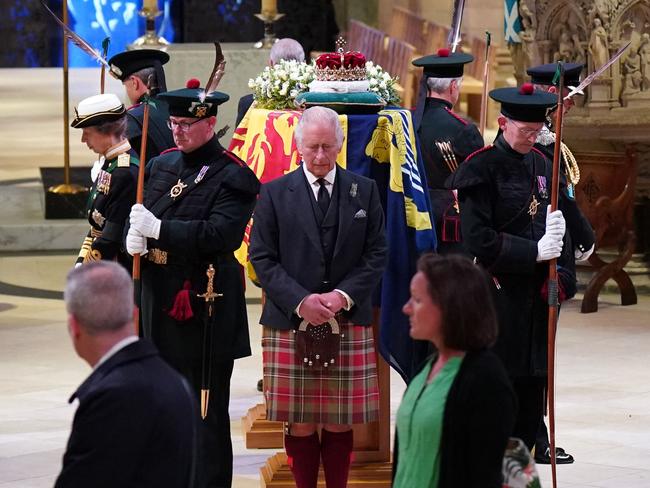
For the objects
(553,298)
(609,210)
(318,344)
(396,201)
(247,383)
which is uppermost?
(396,201)

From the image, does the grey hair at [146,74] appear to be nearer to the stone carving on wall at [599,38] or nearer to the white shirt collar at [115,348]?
the white shirt collar at [115,348]

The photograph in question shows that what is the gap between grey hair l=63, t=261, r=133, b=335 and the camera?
4.27 m

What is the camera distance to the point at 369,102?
7539 mm

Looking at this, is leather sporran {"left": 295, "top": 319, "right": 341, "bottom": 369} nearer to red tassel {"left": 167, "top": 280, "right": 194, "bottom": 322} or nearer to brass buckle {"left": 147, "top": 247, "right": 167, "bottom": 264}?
red tassel {"left": 167, "top": 280, "right": 194, "bottom": 322}

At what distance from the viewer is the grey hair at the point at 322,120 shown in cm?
679

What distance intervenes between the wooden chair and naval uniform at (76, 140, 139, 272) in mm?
5672

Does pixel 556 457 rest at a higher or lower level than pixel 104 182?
lower

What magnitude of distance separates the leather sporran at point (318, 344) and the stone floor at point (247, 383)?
115 centimetres

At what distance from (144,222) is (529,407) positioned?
190 cm

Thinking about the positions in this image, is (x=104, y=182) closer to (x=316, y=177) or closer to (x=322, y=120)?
(x=316, y=177)

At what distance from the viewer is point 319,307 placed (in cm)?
668

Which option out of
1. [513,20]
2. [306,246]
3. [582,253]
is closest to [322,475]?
[306,246]

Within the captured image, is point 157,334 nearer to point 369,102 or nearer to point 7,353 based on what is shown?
point 369,102

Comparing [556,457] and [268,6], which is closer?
[556,457]
